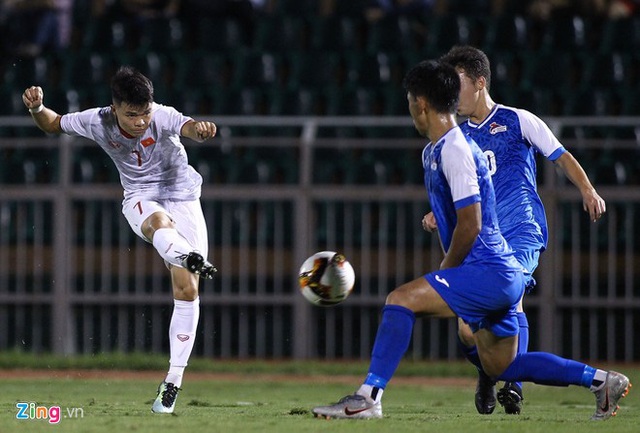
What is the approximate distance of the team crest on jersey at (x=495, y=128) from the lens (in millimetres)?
8008

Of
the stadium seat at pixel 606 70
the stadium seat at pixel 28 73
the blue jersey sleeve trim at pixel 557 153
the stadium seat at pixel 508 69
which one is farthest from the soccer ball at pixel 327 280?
the stadium seat at pixel 28 73

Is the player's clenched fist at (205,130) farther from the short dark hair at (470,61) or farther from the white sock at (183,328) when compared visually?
the short dark hair at (470,61)

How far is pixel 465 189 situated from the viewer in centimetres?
645

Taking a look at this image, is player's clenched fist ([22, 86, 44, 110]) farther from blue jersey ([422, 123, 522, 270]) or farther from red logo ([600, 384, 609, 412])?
red logo ([600, 384, 609, 412])

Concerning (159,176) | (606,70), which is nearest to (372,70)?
(606,70)

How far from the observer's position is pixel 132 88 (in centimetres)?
788

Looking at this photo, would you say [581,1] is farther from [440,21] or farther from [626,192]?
[626,192]

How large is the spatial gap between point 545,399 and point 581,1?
7455 mm

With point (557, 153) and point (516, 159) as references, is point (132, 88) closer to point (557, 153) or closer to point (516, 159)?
point (516, 159)

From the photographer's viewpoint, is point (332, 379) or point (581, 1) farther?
point (581, 1)

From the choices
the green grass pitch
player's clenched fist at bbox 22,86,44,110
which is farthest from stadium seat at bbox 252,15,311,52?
player's clenched fist at bbox 22,86,44,110

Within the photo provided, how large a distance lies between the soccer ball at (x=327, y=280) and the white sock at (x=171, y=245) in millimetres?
859

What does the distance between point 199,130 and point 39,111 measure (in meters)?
1.36

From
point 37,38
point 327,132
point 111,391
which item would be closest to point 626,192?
point 327,132
